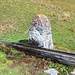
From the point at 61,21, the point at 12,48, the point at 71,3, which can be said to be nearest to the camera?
the point at 12,48

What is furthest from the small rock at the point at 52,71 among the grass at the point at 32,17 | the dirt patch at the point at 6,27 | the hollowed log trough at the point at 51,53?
the dirt patch at the point at 6,27

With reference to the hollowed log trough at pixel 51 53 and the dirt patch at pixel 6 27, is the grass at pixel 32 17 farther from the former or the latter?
the hollowed log trough at pixel 51 53

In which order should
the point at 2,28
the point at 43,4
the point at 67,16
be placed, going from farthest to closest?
the point at 43,4 < the point at 67,16 < the point at 2,28

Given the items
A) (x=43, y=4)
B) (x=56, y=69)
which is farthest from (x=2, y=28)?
(x=43, y=4)

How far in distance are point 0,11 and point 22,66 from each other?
10810mm

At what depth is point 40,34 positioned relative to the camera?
1364cm

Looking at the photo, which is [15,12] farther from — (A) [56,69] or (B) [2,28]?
(A) [56,69]

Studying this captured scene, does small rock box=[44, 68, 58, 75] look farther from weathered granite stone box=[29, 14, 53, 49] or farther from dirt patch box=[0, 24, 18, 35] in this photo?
dirt patch box=[0, 24, 18, 35]

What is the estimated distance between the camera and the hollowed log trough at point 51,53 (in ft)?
36.6

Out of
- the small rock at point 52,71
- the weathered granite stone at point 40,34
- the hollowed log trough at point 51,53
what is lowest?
the small rock at point 52,71

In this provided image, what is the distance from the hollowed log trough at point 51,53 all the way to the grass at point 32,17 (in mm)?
308

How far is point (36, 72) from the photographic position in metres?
10.9

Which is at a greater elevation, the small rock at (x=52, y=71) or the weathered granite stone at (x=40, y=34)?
the weathered granite stone at (x=40, y=34)

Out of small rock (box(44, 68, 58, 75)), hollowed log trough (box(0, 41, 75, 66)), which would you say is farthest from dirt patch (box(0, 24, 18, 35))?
small rock (box(44, 68, 58, 75))
